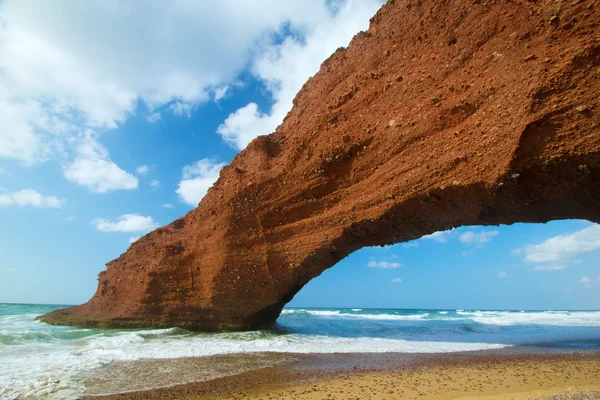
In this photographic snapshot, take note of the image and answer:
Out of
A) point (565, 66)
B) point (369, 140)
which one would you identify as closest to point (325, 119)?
point (369, 140)

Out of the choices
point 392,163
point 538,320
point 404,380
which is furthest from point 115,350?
point 538,320

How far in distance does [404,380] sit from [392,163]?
16.7 feet

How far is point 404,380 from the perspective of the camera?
5434 mm

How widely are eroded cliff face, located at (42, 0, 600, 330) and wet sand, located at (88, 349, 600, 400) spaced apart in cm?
311

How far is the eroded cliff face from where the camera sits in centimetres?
617

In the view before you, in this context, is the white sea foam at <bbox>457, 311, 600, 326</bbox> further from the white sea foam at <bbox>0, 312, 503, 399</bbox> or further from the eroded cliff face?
the eroded cliff face

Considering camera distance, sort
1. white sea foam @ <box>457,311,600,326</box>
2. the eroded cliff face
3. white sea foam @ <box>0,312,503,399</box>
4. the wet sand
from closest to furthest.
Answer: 1. the wet sand
2. white sea foam @ <box>0,312,503,399</box>
3. the eroded cliff face
4. white sea foam @ <box>457,311,600,326</box>

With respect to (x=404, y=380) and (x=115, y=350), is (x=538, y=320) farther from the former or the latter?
(x=115, y=350)

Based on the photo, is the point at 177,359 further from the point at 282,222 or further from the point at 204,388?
the point at 282,222

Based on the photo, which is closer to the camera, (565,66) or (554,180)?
(565,66)

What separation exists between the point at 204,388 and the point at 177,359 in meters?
2.89

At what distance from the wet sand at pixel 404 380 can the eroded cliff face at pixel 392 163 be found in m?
3.11

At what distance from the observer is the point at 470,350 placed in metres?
9.09

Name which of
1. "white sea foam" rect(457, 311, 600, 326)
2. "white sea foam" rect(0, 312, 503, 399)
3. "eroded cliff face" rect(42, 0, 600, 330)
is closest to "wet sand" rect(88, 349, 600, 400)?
"white sea foam" rect(0, 312, 503, 399)
